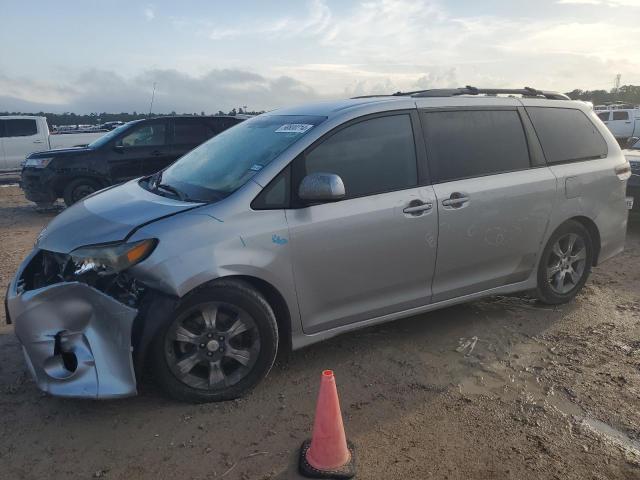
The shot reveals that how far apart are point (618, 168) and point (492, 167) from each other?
1.54 m

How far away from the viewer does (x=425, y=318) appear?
4652 millimetres

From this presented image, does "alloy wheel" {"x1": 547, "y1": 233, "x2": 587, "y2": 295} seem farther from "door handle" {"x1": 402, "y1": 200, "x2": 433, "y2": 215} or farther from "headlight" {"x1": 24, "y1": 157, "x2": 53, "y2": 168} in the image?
"headlight" {"x1": 24, "y1": 157, "x2": 53, "y2": 168}

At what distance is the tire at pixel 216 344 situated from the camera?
3148 mm

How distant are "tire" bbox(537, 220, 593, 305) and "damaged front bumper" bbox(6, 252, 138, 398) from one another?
3399mm

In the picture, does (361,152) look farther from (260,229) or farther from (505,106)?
(505,106)

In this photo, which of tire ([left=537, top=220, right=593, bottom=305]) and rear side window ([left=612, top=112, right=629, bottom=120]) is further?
rear side window ([left=612, top=112, right=629, bottom=120])

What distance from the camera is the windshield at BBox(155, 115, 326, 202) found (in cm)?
356

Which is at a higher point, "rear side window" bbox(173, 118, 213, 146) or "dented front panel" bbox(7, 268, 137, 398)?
"rear side window" bbox(173, 118, 213, 146)

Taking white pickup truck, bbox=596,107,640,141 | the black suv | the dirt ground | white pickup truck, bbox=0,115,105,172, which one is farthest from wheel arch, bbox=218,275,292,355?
white pickup truck, bbox=596,107,640,141

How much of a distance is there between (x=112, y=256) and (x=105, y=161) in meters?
7.25

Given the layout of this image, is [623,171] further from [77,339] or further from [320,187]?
[77,339]

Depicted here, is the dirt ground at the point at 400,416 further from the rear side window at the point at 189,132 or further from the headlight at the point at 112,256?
the rear side window at the point at 189,132

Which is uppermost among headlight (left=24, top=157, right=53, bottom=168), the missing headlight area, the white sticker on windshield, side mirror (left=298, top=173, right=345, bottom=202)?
the white sticker on windshield

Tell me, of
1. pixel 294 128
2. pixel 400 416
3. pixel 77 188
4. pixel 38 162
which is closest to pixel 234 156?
pixel 294 128
